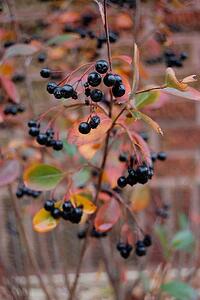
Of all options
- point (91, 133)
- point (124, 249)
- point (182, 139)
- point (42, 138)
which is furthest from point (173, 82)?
point (182, 139)

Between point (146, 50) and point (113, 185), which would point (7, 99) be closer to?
point (113, 185)

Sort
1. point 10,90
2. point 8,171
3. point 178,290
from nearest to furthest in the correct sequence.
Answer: point 8,171 < point 10,90 < point 178,290

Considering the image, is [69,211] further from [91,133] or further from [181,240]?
[181,240]

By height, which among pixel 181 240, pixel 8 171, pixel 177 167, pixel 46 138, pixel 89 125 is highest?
pixel 89 125

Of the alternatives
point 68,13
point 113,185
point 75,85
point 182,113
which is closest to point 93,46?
point 68,13

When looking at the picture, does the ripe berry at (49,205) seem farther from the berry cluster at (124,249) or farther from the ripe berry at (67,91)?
the ripe berry at (67,91)

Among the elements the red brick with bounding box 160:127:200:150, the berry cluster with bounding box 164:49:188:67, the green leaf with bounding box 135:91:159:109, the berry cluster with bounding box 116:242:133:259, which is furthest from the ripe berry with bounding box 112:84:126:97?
the red brick with bounding box 160:127:200:150
